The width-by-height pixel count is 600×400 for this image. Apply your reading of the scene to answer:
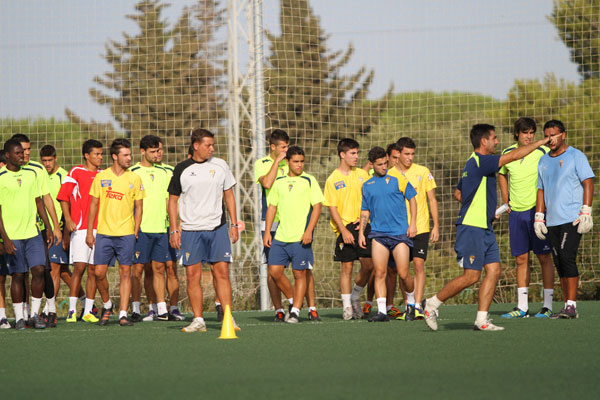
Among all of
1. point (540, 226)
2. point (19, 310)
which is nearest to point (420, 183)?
point (540, 226)

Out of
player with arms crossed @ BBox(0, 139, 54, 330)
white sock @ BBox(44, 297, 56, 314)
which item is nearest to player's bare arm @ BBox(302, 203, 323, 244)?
player with arms crossed @ BBox(0, 139, 54, 330)

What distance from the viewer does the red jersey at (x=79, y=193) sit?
37.0 feet

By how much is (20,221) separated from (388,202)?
14.2 feet

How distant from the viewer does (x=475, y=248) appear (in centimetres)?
841

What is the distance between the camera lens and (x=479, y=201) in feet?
27.7

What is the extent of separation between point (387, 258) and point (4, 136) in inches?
452

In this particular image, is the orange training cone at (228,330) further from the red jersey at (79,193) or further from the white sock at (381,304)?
the red jersey at (79,193)

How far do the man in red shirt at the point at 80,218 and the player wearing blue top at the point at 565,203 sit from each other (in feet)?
18.3

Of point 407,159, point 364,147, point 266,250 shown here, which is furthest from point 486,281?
point 364,147

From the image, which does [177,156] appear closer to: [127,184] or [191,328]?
[127,184]

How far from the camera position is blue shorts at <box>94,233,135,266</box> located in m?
10.4

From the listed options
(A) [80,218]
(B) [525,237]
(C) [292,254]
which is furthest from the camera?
(A) [80,218]

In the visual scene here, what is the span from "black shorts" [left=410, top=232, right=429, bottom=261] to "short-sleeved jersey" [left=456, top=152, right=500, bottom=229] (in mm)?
1887

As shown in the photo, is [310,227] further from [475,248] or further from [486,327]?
[486,327]
